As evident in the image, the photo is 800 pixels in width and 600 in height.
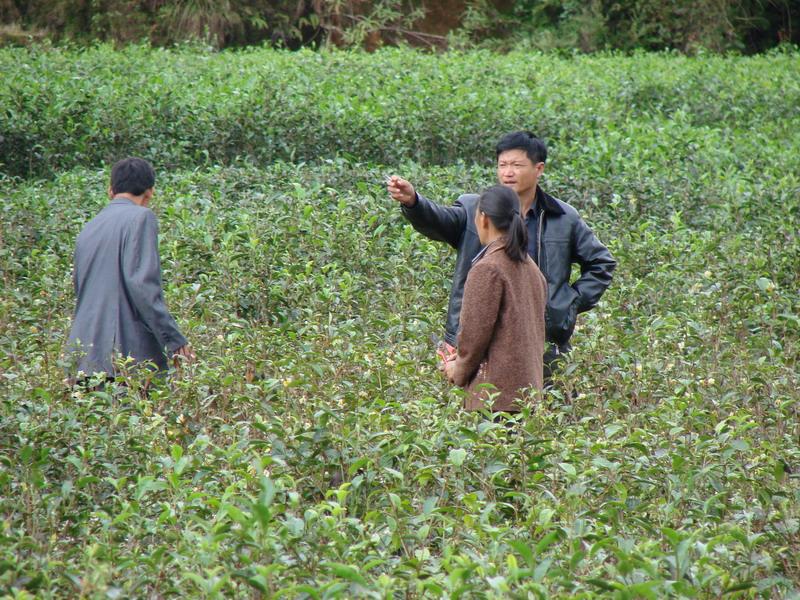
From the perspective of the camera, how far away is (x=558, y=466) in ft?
12.0

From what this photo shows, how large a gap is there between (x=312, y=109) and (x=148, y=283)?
567 cm

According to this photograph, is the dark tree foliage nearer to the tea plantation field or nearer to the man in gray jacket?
the tea plantation field

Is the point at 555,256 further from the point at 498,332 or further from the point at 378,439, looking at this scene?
the point at 378,439

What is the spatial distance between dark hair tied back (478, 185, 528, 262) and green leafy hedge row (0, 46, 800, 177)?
5.24 metres

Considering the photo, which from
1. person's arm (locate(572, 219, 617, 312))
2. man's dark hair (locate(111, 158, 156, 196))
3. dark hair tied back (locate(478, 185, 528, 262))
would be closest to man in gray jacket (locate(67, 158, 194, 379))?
man's dark hair (locate(111, 158, 156, 196))

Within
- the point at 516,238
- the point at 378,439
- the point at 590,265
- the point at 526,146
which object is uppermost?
the point at 526,146

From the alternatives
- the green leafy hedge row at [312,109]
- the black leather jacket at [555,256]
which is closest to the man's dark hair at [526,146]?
the black leather jacket at [555,256]

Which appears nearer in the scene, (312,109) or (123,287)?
(123,287)

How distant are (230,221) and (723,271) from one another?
3.14 meters

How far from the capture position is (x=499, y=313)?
4.34 m

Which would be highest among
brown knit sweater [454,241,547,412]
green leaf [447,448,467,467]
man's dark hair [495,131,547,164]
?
man's dark hair [495,131,547,164]

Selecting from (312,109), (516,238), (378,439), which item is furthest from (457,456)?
(312,109)

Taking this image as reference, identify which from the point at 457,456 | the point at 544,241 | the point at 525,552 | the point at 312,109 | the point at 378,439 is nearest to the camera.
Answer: the point at 525,552

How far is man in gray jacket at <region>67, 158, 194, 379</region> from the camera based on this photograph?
486 centimetres
